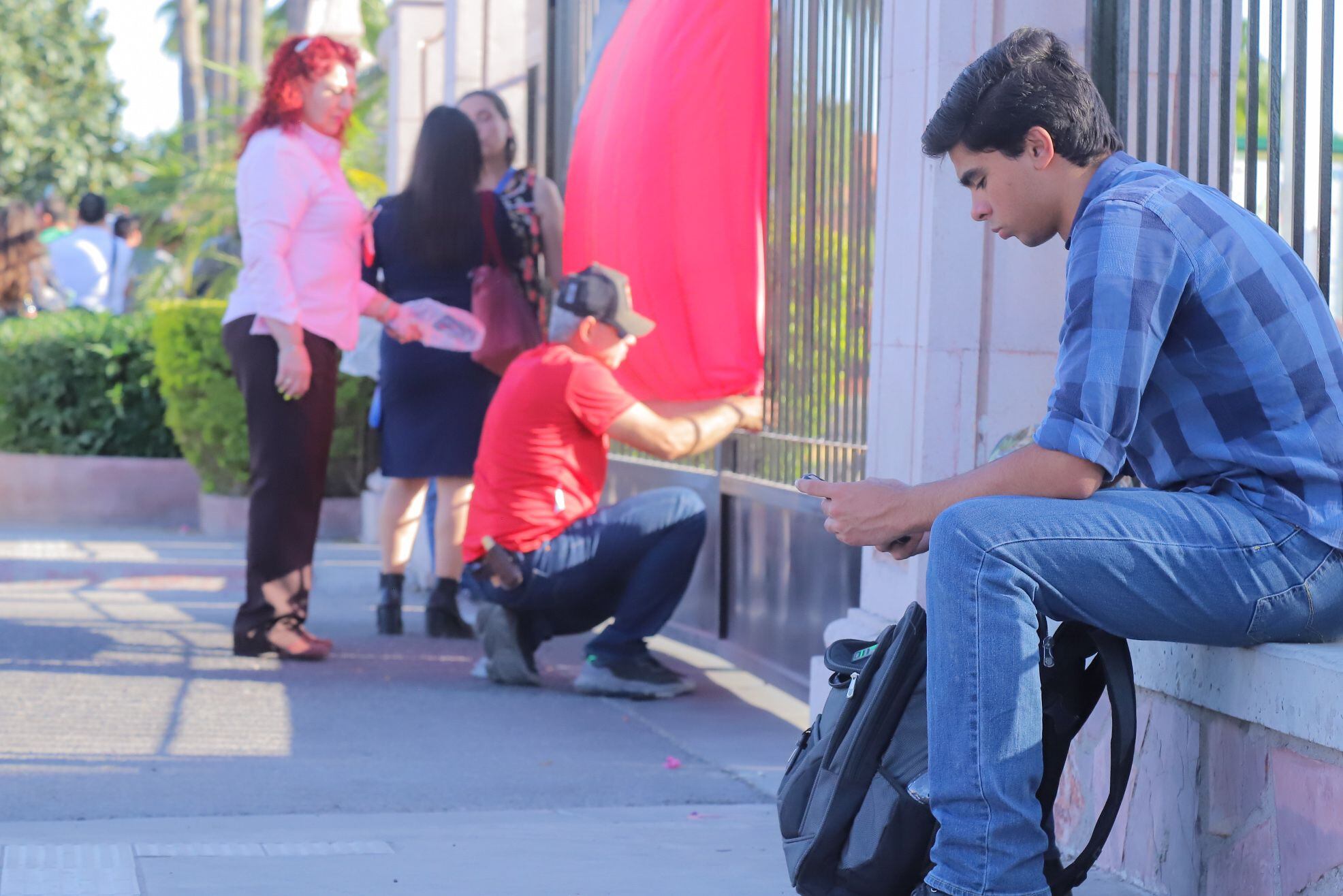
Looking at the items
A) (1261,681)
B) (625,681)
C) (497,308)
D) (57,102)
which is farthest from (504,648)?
(57,102)

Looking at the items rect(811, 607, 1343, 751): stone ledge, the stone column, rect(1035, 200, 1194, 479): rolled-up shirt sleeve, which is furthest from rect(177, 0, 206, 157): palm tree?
rect(1035, 200, 1194, 479): rolled-up shirt sleeve

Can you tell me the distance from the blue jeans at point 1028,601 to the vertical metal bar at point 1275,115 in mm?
1235

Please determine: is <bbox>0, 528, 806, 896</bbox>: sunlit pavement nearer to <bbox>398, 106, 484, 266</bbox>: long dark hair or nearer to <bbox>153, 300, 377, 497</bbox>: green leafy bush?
<bbox>398, 106, 484, 266</bbox>: long dark hair

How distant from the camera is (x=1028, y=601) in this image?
2738mm

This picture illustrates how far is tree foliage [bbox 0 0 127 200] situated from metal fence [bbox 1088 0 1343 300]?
109 ft

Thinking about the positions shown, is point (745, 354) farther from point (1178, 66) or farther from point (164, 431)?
point (164, 431)

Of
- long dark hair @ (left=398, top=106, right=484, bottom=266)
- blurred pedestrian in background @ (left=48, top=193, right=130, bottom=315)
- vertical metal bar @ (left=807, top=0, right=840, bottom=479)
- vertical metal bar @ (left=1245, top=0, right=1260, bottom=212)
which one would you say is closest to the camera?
vertical metal bar @ (left=1245, top=0, right=1260, bottom=212)

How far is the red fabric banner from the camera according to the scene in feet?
19.9

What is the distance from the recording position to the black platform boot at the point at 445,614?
23.1 ft

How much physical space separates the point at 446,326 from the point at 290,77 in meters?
1.11

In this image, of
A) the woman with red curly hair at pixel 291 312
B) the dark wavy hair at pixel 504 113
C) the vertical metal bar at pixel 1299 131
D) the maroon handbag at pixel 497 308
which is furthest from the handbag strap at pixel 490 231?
the vertical metal bar at pixel 1299 131

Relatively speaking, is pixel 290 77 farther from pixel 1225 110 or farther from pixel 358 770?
pixel 1225 110

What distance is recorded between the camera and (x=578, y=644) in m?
7.30

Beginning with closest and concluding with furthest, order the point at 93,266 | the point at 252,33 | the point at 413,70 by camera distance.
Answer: the point at 413,70
the point at 93,266
the point at 252,33
